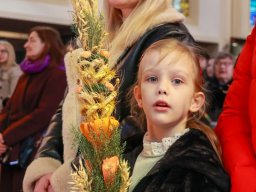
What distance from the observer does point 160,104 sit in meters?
1.35

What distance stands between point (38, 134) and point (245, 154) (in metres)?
1.98

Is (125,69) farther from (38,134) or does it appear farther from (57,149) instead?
(38,134)

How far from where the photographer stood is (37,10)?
564 centimetres

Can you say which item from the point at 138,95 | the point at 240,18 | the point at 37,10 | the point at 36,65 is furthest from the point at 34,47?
the point at 240,18

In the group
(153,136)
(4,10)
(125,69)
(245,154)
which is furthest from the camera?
(4,10)

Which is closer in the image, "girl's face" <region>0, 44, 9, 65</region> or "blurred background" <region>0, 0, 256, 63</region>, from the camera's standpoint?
"girl's face" <region>0, 44, 9, 65</region>

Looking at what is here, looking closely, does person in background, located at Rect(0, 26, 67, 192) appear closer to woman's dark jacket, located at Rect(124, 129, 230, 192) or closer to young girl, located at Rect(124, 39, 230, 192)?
young girl, located at Rect(124, 39, 230, 192)

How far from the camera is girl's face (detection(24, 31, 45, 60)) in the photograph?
3.25 m

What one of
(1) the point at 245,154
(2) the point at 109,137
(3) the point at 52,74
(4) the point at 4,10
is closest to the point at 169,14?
(1) the point at 245,154

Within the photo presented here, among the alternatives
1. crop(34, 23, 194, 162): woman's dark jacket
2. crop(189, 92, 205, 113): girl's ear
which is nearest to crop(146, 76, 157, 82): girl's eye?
crop(189, 92, 205, 113): girl's ear

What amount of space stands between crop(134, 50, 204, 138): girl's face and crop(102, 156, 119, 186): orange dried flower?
29 centimetres

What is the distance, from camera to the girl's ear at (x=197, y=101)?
1.45 m

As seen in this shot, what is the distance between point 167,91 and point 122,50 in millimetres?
397

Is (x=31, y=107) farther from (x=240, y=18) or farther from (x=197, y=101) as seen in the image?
(x=240, y=18)
